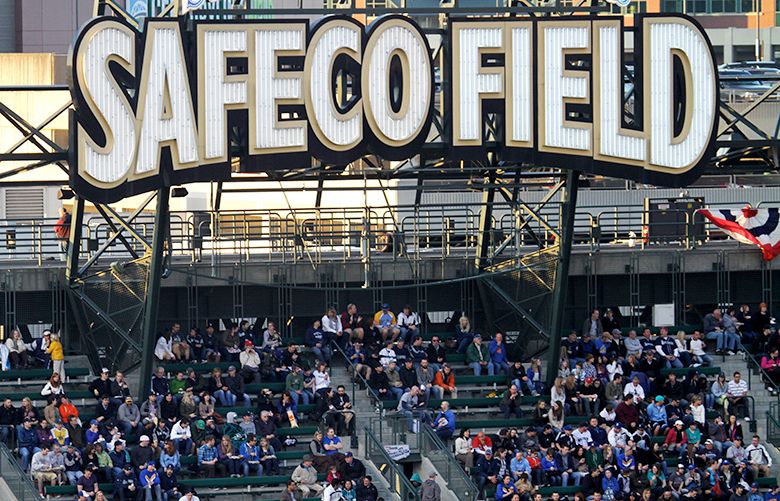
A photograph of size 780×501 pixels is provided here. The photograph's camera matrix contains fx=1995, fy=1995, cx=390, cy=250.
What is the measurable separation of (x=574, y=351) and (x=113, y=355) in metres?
9.47

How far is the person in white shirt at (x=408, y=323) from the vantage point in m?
40.9

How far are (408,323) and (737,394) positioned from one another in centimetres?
683

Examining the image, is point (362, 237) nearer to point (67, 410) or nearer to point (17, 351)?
point (17, 351)

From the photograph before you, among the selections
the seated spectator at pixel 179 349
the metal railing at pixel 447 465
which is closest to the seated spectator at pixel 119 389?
the seated spectator at pixel 179 349

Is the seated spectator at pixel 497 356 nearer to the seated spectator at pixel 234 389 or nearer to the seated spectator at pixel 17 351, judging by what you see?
the seated spectator at pixel 234 389

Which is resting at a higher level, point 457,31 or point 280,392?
point 457,31

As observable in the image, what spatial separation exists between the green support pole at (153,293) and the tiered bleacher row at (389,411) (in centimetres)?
33

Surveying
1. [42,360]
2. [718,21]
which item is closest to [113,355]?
[42,360]

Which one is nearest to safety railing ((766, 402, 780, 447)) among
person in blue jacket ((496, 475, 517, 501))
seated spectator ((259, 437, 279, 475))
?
person in blue jacket ((496, 475, 517, 501))

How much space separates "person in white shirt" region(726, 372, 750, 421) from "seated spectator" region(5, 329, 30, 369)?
13925mm

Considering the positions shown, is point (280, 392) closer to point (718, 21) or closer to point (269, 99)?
point (269, 99)

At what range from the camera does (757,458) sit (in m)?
38.0

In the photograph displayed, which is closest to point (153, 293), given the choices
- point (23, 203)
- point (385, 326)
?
point (385, 326)

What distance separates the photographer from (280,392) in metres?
38.7
